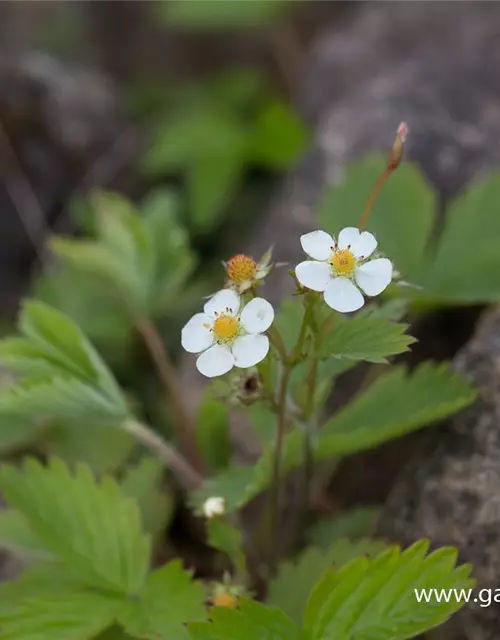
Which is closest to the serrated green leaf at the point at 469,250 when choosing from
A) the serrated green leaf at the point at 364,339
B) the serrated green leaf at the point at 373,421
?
the serrated green leaf at the point at 373,421

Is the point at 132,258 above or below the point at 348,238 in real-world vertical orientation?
above

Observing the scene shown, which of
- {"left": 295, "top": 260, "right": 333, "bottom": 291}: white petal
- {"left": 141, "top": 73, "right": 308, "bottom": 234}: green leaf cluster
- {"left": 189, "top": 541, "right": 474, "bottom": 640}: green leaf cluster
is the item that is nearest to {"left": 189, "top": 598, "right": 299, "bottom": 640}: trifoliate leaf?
{"left": 189, "top": 541, "right": 474, "bottom": 640}: green leaf cluster

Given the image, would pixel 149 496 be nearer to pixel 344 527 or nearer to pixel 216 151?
pixel 344 527

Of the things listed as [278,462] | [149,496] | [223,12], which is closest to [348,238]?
[278,462]

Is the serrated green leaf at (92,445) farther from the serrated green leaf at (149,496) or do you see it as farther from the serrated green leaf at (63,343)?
the serrated green leaf at (63,343)

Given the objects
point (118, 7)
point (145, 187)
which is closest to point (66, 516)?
point (145, 187)
